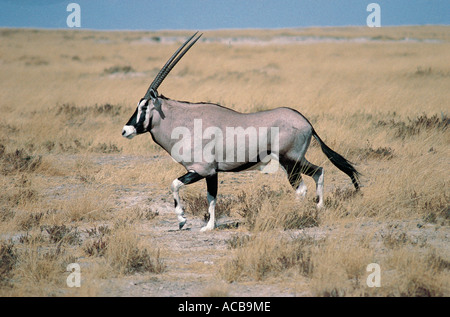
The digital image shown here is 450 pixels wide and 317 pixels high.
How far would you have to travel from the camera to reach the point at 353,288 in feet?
16.4

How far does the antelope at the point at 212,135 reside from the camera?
23.2 feet

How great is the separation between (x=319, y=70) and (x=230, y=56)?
1127cm

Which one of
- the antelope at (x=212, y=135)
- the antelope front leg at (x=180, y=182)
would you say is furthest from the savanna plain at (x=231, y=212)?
the antelope at (x=212, y=135)

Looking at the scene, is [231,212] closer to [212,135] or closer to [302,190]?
[302,190]

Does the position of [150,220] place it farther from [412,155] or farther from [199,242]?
[412,155]

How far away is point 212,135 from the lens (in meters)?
7.10

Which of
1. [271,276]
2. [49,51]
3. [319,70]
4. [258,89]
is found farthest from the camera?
[49,51]

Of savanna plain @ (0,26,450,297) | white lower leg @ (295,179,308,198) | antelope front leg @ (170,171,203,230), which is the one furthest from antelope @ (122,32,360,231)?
savanna plain @ (0,26,450,297)

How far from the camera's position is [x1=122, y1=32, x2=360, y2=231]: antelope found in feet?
23.2

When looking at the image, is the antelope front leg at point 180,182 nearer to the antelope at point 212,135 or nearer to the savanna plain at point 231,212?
the antelope at point 212,135

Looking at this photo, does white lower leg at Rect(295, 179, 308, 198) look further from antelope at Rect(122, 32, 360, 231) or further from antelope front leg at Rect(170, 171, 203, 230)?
antelope front leg at Rect(170, 171, 203, 230)

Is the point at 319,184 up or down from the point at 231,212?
up

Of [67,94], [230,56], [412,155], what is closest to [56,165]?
[412,155]

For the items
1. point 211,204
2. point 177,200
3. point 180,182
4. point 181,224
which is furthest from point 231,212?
point 180,182
